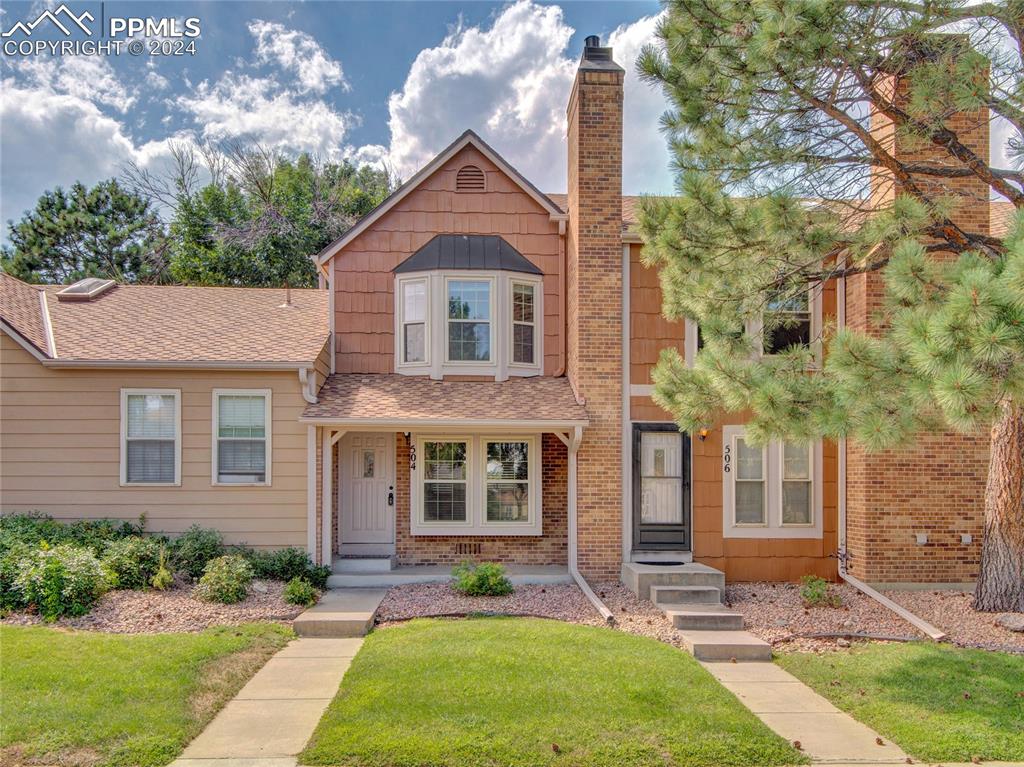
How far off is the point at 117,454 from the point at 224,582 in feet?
9.64

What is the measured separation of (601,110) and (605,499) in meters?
5.71

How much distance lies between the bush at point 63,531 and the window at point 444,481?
400 cm

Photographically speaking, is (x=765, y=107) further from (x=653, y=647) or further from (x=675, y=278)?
(x=653, y=647)

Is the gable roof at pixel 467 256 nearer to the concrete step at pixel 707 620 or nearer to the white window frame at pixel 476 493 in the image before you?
the white window frame at pixel 476 493

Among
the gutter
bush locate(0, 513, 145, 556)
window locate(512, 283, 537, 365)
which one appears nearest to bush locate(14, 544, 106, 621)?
bush locate(0, 513, 145, 556)

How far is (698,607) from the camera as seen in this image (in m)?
8.43

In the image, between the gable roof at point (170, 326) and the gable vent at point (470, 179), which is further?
the gable vent at point (470, 179)

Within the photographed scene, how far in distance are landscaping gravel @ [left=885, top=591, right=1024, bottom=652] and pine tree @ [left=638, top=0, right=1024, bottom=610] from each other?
8.32 feet

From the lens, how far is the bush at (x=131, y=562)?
27.6ft

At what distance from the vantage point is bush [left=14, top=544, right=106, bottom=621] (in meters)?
7.29

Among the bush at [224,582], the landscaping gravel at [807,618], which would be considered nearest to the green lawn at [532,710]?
the landscaping gravel at [807,618]

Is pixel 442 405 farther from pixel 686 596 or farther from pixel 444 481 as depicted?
pixel 686 596

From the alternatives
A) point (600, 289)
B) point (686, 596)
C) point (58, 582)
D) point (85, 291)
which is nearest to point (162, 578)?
point (58, 582)

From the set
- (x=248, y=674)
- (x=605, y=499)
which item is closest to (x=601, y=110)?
(x=605, y=499)
